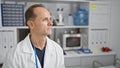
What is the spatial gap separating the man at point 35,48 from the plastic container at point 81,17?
160 cm

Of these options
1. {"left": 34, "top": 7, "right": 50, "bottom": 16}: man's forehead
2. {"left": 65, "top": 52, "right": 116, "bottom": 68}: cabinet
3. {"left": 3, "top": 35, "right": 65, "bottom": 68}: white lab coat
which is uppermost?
{"left": 34, "top": 7, "right": 50, "bottom": 16}: man's forehead

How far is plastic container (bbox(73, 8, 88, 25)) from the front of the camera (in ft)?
9.91

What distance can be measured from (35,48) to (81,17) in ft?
5.58

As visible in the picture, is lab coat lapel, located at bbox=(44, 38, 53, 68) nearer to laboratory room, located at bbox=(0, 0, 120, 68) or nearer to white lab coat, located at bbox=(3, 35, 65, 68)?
white lab coat, located at bbox=(3, 35, 65, 68)

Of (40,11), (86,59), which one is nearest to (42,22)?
(40,11)

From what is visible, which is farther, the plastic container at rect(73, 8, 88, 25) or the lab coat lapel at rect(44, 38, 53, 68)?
the plastic container at rect(73, 8, 88, 25)

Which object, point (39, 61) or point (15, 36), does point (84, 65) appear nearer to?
point (15, 36)

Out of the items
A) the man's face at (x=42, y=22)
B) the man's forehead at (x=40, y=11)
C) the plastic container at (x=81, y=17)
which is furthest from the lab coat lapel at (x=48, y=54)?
the plastic container at (x=81, y=17)

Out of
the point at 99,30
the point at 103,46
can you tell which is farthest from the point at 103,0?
the point at 103,46

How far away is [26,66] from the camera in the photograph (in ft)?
4.64

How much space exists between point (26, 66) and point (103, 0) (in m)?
2.26

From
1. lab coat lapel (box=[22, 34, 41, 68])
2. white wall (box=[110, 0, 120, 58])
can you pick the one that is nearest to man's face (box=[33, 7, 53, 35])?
lab coat lapel (box=[22, 34, 41, 68])

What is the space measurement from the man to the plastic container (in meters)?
1.60

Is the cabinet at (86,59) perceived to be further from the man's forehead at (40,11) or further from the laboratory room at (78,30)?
the man's forehead at (40,11)
